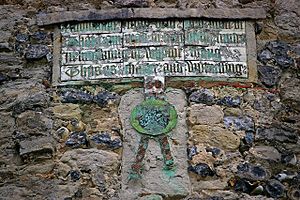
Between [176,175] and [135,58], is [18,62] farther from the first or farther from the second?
[176,175]

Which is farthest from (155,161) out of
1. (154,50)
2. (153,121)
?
(154,50)

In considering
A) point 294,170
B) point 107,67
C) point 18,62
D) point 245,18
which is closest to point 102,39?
point 107,67

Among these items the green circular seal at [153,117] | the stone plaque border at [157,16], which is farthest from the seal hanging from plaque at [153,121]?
the stone plaque border at [157,16]

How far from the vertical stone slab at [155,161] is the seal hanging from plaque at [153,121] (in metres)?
0.02

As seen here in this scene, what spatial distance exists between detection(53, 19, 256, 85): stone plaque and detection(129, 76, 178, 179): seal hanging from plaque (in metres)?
0.10

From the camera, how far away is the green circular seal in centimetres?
410

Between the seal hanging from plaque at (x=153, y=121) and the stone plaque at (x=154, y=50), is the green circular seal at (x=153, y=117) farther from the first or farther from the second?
the stone plaque at (x=154, y=50)

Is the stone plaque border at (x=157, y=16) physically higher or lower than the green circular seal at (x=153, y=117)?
higher

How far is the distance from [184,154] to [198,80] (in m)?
0.43

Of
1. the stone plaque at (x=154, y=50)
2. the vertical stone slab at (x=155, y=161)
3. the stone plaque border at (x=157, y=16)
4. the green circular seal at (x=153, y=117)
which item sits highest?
the stone plaque border at (x=157, y=16)

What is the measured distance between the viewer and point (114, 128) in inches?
162

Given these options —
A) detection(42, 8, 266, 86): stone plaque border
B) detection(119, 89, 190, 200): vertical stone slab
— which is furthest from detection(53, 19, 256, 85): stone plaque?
detection(119, 89, 190, 200): vertical stone slab

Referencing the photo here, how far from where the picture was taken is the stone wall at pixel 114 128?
3975 mm

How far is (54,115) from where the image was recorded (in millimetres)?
4188
